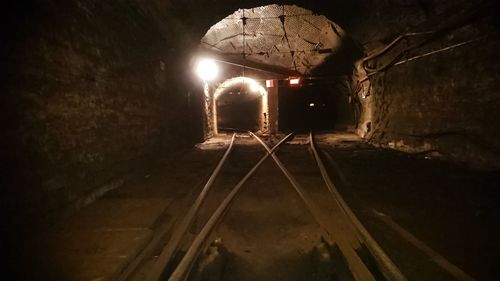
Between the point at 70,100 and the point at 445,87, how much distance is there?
7.36m

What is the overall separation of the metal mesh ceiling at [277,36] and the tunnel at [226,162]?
14.1 inches

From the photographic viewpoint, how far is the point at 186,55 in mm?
10242

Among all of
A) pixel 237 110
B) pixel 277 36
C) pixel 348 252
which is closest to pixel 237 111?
pixel 237 110

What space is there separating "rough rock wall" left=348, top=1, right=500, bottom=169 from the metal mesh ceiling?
278cm

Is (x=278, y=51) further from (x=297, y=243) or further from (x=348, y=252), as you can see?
(x=348, y=252)

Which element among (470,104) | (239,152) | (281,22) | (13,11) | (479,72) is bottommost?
(239,152)

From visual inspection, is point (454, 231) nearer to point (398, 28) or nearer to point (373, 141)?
point (398, 28)

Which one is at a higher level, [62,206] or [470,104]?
[470,104]

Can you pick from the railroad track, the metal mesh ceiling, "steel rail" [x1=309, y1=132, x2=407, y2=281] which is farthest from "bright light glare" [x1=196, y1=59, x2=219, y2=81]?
"steel rail" [x1=309, y1=132, x2=407, y2=281]

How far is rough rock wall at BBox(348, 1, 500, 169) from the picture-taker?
523 centimetres

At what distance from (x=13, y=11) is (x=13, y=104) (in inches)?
39.6

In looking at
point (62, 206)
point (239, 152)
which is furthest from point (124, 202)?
point (239, 152)

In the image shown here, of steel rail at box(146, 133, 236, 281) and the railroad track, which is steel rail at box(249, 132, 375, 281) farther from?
steel rail at box(146, 133, 236, 281)

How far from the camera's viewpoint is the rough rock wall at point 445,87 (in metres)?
5.23
